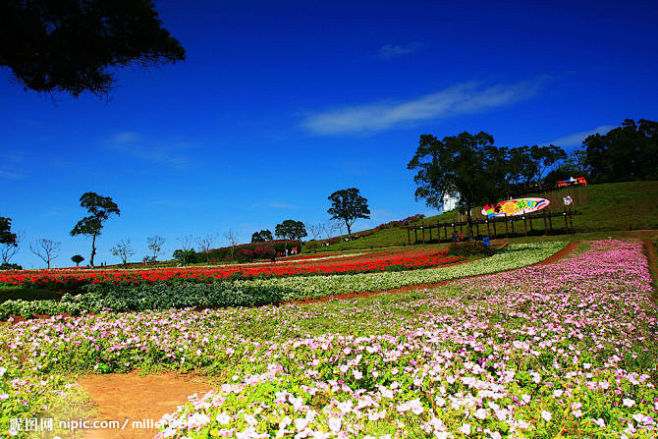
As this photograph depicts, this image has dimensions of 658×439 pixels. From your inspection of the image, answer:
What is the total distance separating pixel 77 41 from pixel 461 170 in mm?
27449

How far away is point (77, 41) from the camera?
11664mm

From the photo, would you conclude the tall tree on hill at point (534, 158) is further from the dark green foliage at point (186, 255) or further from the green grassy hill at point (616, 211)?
the dark green foliage at point (186, 255)

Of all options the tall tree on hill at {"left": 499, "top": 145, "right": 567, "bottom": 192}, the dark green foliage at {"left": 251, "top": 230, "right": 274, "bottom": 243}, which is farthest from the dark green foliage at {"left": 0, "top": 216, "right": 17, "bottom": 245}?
the tall tree on hill at {"left": 499, "top": 145, "right": 567, "bottom": 192}

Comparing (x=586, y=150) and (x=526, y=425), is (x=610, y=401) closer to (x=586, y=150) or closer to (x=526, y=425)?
(x=526, y=425)

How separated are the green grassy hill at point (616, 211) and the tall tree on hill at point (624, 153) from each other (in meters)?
20.0

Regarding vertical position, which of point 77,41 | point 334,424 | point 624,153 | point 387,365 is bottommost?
point 387,365

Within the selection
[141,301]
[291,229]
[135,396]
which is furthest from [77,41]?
[291,229]

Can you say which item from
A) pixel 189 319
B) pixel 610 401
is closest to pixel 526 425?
pixel 610 401

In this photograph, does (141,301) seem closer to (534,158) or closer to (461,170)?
(461,170)

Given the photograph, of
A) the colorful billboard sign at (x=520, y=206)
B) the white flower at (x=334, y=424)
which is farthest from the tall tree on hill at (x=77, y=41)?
the colorful billboard sign at (x=520, y=206)

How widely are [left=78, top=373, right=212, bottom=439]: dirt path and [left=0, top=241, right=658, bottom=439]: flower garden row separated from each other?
34 centimetres

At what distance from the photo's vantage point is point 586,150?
9075 cm

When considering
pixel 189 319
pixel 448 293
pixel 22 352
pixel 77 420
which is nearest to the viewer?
pixel 77 420

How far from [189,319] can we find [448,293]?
7.66 meters
